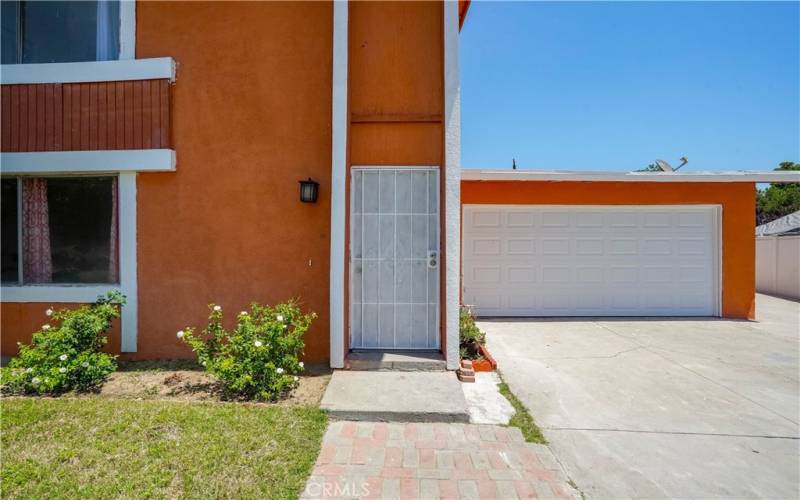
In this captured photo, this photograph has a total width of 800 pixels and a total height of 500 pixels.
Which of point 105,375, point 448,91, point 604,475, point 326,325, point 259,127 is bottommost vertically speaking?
point 604,475

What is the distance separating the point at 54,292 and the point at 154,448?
3.53m

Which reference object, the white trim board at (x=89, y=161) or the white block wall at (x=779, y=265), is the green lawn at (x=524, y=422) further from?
the white block wall at (x=779, y=265)

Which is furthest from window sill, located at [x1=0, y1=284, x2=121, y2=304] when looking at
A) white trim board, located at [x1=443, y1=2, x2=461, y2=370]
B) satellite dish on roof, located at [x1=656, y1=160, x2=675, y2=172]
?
satellite dish on roof, located at [x1=656, y1=160, x2=675, y2=172]

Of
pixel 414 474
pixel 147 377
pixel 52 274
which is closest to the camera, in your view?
pixel 414 474

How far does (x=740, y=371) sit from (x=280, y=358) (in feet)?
18.8

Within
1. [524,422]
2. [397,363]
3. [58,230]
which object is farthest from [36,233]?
[524,422]

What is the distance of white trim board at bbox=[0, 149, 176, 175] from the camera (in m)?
4.63

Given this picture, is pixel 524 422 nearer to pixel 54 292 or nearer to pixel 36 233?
pixel 54 292

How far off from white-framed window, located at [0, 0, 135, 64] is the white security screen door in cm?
393

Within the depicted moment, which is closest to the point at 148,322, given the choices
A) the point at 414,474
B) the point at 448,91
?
the point at 414,474

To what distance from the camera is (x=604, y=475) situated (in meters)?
2.63

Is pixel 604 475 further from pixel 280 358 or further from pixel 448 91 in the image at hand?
pixel 448 91

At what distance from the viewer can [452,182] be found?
4.31m

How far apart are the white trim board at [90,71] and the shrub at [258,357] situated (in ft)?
10.7
